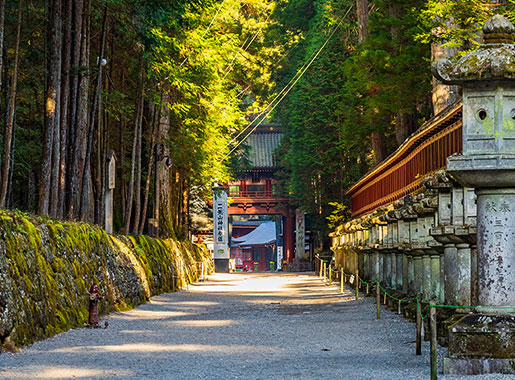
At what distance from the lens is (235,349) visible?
12.8m

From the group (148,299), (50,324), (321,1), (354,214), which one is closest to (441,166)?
(148,299)

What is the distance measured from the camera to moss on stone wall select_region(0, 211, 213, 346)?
12.6 m

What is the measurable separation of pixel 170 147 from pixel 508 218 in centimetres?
2669

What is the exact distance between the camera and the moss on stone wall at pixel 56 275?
12625 mm

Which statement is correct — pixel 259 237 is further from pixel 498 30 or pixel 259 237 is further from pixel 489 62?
pixel 489 62

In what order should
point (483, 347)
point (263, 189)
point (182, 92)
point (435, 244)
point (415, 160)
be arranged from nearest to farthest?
point (483, 347), point (435, 244), point (415, 160), point (182, 92), point (263, 189)

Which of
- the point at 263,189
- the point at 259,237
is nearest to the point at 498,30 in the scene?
the point at 263,189

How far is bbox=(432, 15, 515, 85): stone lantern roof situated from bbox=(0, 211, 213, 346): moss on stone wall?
6.60m

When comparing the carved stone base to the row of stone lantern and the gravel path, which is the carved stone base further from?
the row of stone lantern

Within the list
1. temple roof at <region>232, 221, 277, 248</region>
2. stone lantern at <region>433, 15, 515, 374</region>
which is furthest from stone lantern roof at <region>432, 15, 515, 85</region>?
temple roof at <region>232, 221, 277, 248</region>

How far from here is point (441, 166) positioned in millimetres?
21906

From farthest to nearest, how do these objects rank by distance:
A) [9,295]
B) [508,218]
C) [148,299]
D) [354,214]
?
[354,214]
[148,299]
[9,295]
[508,218]

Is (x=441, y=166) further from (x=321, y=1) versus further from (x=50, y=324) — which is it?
(x=321, y=1)

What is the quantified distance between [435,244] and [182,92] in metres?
20.0
